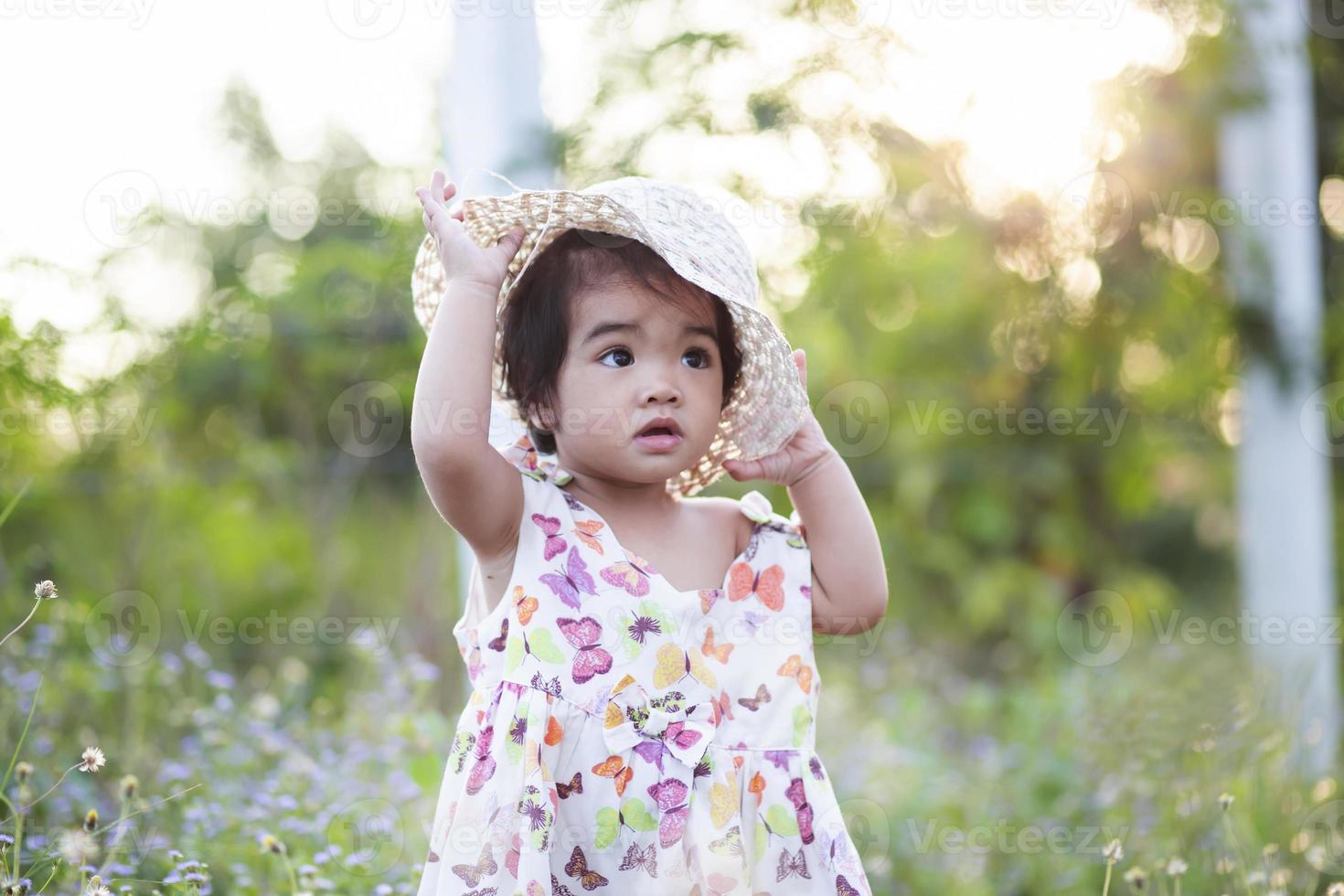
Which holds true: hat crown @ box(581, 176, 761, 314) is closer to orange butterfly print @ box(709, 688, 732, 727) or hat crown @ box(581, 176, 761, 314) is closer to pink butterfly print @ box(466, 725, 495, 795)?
orange butterfly print @ box(709, 688, 732, 727)

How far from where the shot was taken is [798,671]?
75.4 inches

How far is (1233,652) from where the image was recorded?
4766 mm

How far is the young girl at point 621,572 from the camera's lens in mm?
1702

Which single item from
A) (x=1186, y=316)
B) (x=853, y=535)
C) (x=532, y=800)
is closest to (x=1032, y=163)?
(x=1186, y=316)

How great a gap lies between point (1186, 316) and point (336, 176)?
3555 millimetres

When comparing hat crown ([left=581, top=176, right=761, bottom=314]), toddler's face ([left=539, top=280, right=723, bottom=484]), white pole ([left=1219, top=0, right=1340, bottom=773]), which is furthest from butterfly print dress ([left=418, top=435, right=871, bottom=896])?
white pole ([left=1219, top=0, right=1340, bottom=773])

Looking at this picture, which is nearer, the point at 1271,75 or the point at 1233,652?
the point at 1271,75

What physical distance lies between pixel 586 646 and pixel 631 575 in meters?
0.13

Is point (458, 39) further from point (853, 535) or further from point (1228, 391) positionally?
point (1228, 391)

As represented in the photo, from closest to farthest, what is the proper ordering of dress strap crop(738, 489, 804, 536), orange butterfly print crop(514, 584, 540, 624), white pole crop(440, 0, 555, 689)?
orange butterfly print crop(514, 584, 540, 624), dress strap crop(738, 489, 804, 536), white pole crop(440, 0, 555, 689)

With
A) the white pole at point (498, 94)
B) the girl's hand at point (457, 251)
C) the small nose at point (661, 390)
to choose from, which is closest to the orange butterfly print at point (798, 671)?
the small nose at point (661, 390)

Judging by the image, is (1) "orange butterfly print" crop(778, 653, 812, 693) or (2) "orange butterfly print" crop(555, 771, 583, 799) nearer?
(2) "orange butterfly print" crop(555, 771, 583, 799)

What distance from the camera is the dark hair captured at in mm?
1825

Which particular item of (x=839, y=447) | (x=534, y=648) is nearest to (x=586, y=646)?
(x=534, y=648)
